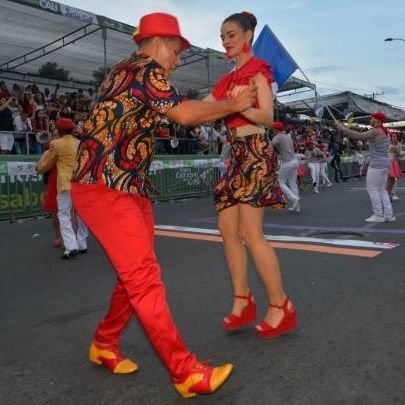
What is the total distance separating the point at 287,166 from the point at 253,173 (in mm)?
8554

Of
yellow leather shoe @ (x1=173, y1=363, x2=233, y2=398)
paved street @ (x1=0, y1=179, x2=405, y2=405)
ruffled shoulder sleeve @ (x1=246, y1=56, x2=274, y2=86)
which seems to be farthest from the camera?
ruffled shoulder sleeve @ (x1=246, y1=56, x2=274, y2=86)

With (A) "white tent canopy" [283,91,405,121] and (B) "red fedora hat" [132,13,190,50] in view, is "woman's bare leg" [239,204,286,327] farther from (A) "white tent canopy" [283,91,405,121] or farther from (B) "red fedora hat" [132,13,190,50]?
(A) "white tent canopy" [283,91,405,121]

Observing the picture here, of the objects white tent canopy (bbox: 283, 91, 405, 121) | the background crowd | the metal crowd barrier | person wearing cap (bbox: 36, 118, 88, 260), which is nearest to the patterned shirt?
person wearing cap (bbox: 36, 118, 88, 260)

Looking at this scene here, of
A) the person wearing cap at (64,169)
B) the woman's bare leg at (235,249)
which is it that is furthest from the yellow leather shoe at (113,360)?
the person wearing cap at (64,169)

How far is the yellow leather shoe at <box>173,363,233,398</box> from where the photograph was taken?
253 centimetres

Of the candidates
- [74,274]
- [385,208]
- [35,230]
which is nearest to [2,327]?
[74,274]

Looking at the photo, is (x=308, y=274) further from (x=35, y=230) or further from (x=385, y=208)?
(x=35, y=230)

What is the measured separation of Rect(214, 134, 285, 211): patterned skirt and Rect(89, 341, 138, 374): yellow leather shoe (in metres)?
1.16

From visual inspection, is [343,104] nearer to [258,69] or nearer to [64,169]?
[64,169]

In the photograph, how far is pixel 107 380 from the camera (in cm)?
294

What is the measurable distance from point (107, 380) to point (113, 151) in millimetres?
1216

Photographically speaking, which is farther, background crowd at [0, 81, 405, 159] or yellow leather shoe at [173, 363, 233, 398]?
background crowd at [0, 81, 405, 159]

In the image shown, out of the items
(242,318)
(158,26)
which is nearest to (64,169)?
(242,318)

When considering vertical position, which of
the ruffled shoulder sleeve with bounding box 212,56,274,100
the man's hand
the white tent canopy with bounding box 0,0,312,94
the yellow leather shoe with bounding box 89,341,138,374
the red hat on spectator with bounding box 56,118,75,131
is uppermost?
the white tent canopy with bounding box 0,0,312,94
